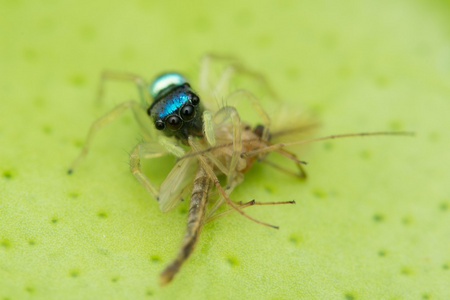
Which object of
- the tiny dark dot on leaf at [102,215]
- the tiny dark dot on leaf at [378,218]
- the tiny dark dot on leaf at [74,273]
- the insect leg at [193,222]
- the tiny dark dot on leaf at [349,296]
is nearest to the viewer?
the insect leg at [193,222]

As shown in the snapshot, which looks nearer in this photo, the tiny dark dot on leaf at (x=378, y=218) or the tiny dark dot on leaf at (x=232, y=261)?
the tiny dark dot on leaf at (x=232, y=261)

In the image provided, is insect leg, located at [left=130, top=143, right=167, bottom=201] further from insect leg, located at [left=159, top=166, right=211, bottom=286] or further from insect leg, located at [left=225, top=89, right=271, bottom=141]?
insect leg, located at [left=225, top=89, right=271, bottom=141]

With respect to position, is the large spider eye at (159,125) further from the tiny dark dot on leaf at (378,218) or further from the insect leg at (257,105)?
the tiny dark dot on leaf at (378,218)

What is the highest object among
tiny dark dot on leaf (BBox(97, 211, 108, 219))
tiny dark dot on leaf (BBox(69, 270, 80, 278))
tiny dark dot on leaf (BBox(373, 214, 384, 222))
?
tiny dark dot on leaf (BBox(97, 211, 108, 219))

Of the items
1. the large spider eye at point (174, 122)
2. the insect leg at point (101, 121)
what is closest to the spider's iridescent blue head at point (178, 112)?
the large spider eye at point (174, 122)

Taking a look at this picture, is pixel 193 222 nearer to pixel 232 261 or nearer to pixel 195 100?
pixel 232 261

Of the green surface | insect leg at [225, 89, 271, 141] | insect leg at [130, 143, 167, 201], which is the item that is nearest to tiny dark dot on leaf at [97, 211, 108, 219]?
the green surface

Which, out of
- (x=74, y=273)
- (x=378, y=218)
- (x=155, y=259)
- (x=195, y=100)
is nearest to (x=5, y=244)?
(x=74, y=273)

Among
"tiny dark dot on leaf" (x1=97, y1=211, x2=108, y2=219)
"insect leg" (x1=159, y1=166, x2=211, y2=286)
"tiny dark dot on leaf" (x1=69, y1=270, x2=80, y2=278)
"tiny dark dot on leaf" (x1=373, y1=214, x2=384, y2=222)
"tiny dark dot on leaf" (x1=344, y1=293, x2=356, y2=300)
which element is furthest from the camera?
"tiny dark dot on leaf" (x1=373, y1=214, x2=384, y2=222)
